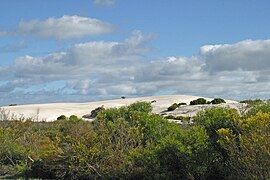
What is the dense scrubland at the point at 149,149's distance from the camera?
14.3 metres

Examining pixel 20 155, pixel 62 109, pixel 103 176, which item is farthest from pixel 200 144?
pixel 62 109

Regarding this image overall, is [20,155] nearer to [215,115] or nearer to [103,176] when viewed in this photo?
[103,176]

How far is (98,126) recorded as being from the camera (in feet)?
65.4

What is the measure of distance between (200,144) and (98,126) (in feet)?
16.3

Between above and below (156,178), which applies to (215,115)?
above

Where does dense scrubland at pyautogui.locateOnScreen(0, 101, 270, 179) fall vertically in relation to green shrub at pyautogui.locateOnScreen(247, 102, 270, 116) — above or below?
below

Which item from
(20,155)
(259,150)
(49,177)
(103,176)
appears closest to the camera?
(259,150)

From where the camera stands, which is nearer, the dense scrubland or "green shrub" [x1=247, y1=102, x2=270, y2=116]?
the dense scrubland

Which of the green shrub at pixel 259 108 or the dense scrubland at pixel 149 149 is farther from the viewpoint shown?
the green shrub at pixel 259 108

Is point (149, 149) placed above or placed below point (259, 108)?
below

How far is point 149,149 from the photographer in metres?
17.9

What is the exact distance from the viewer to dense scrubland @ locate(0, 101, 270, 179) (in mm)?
14266

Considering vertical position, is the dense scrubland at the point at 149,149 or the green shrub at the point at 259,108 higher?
the green shrub at the point at 259,108

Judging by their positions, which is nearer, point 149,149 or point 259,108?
point 259,108
